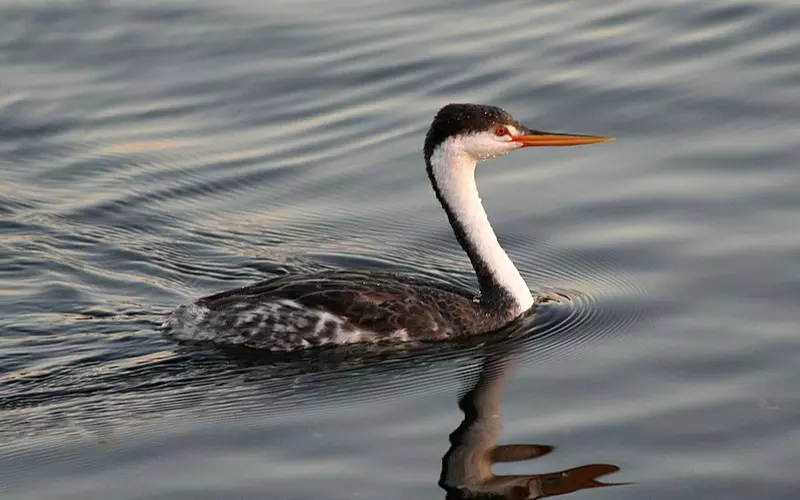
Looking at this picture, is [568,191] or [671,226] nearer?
[671,226]

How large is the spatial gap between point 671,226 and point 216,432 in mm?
4361

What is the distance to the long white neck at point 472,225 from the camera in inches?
441

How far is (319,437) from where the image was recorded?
9039mm

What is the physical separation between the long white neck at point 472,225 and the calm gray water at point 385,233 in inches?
14.7

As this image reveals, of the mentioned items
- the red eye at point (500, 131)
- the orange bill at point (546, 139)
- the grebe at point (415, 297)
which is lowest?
the grebe at point (415, 297)

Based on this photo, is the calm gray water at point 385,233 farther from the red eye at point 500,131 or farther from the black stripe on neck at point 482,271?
the red eye at point 500,131

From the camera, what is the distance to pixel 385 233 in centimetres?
1265

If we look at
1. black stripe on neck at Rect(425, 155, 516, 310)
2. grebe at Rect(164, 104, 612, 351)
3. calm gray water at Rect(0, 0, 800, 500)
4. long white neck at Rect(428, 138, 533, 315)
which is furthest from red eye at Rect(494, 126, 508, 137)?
calm gray water at Rect(0, 0, 800, 500)

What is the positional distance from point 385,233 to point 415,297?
1.81 meters

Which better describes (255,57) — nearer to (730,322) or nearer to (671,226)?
(671,226)

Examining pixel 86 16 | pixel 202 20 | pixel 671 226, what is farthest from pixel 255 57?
pixel 671 226

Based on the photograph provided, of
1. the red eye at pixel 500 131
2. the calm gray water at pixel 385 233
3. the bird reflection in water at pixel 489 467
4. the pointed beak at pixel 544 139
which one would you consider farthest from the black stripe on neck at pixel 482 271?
the bird reflection in water at pixel 489 467

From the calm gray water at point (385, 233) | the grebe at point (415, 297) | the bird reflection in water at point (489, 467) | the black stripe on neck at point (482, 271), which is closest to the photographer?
the bird reflection in water at point (489, 467)

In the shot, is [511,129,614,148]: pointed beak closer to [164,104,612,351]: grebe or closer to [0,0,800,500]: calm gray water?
[164,104,612,351]: grebe
